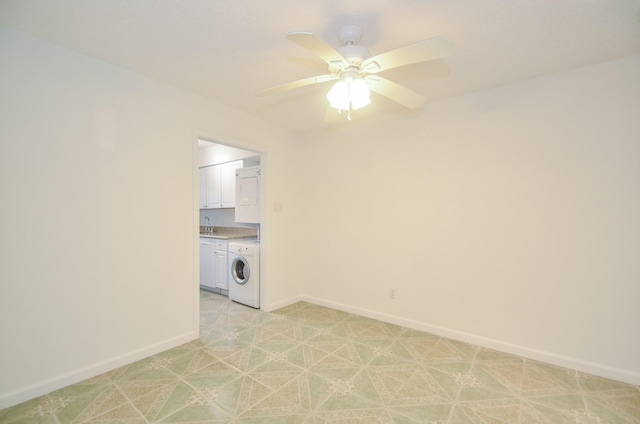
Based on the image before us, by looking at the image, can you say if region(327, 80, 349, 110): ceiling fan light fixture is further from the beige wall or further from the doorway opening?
the doorway opening

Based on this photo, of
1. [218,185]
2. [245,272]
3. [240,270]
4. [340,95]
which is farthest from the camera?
[218,185]

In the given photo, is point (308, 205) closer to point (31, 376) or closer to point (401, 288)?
point (401, 288)

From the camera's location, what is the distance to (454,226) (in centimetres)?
300

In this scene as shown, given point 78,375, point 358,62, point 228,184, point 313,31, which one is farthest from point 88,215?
point 228,184

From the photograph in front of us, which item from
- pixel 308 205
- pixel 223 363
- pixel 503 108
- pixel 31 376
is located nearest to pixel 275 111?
pixel 308 205

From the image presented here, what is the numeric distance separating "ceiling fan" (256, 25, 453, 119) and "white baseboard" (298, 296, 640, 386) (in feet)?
7.66

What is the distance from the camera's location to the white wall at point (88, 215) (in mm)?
1972

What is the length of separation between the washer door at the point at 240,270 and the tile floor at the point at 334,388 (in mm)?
1069

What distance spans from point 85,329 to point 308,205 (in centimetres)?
276

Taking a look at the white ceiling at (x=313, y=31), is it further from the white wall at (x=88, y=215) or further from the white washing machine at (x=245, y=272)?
the white washing machine at (x=245, y=272)

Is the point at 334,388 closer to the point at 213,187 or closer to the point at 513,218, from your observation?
the point at 513,218

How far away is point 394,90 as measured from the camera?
2.02 meters

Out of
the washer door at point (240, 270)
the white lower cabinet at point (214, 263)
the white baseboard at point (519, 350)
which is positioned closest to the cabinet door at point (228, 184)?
the white lower cabinet at point (214, 263)

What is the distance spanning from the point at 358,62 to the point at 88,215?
2.29m
